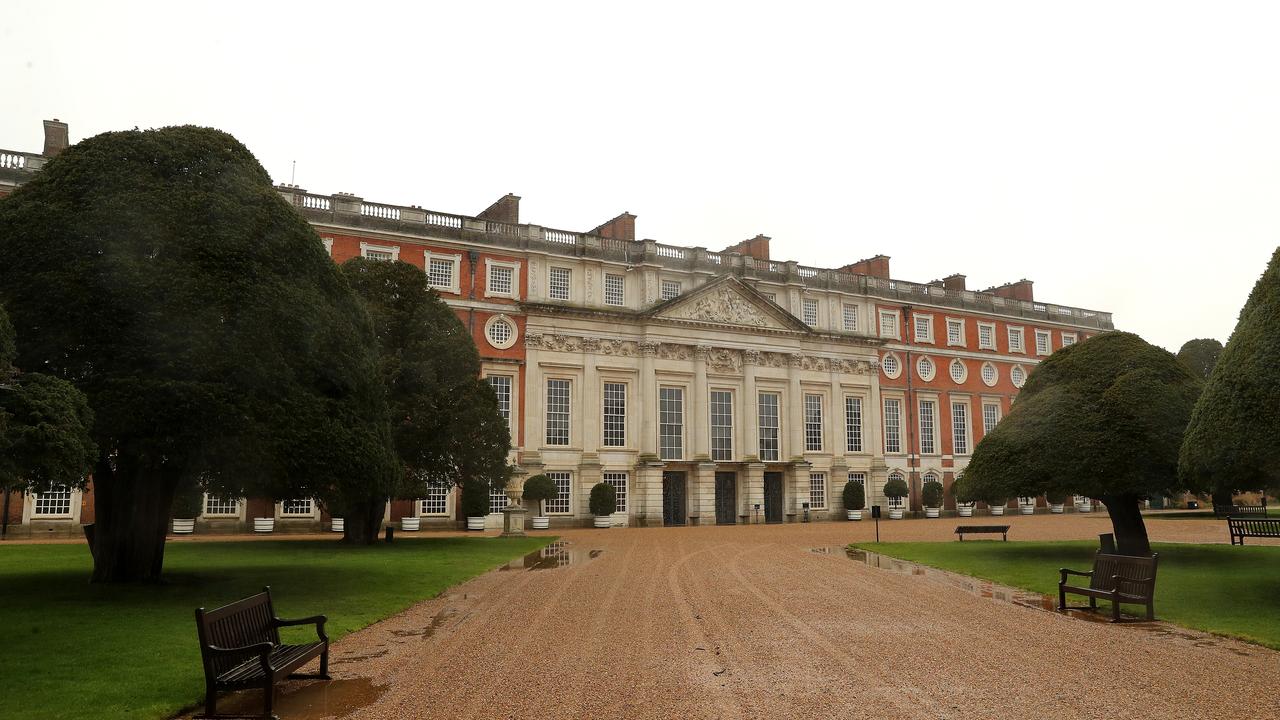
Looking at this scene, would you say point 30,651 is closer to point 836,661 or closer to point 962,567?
point 836,661

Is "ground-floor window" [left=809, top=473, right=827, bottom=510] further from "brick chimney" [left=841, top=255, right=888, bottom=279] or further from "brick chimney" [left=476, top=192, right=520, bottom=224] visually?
"brick chimney" [left=476, top=192, right=520, bottom=224]

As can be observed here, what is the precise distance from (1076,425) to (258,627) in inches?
699

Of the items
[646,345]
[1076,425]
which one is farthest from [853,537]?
[646,345]

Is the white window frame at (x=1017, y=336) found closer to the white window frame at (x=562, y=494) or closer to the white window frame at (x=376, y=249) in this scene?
the white window frame at (x=562, y=494)

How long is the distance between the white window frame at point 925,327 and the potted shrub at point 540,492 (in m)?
23.6

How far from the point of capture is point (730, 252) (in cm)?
4203

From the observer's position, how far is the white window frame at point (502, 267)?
35656 mm

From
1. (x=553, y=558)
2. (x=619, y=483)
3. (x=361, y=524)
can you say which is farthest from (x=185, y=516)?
(x=619, y=483)

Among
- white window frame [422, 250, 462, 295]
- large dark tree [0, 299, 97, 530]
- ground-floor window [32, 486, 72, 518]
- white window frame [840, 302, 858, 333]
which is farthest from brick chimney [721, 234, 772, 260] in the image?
large dark tree [0, 299, 97, 530]

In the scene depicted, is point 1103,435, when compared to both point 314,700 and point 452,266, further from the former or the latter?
point 452,266

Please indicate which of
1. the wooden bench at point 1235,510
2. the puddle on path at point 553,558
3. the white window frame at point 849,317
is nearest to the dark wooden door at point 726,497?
the white window frame at point 849,317

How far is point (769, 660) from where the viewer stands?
27.8 ft

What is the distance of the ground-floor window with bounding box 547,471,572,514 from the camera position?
3544cm

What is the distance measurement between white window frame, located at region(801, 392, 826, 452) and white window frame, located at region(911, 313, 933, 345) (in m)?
7.98
